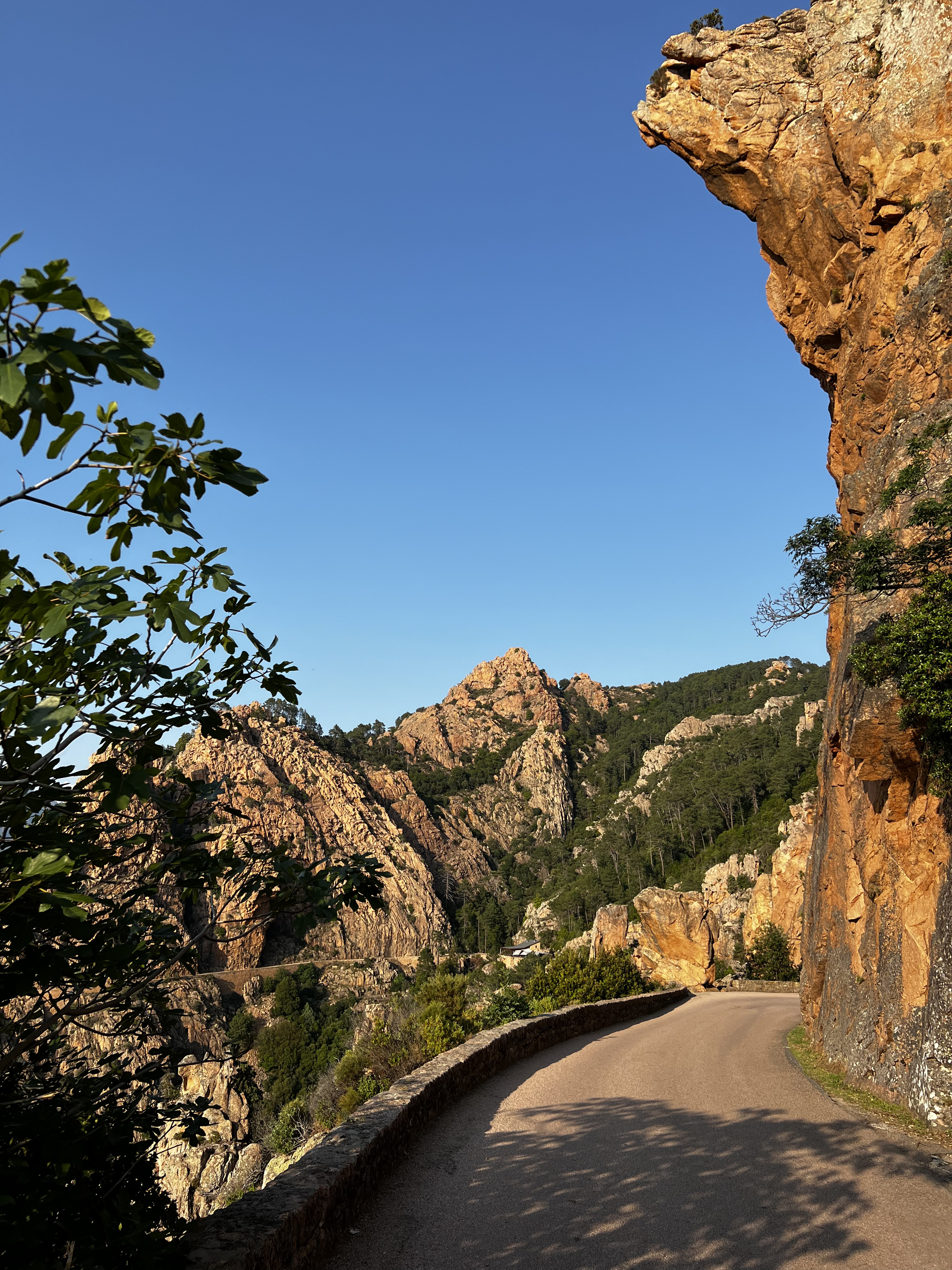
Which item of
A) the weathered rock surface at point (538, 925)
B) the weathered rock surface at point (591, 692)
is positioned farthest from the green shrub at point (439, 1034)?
the weathered rock surface at point (591, 692)

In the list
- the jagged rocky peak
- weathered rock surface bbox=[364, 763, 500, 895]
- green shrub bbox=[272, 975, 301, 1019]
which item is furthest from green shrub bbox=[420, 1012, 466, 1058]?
the jagged rocky peak

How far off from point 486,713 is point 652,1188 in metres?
119

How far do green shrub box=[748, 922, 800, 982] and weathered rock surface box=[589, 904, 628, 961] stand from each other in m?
5.42

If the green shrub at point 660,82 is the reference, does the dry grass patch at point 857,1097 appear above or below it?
below

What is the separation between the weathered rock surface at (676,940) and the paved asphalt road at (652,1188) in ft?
68.5

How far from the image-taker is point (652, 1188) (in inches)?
231

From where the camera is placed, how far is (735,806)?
66.9 meters

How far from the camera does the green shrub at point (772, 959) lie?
29.6 m

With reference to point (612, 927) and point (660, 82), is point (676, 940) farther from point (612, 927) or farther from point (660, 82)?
point (660, 82)

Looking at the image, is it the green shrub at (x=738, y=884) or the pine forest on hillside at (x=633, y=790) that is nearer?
the green shrub at (x=738, y=884)

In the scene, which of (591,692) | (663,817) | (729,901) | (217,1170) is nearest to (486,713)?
(591,692)

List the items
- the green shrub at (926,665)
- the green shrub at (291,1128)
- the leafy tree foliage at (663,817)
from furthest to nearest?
A: the leafy tree foliage at (663,817) → the green shrub at (291,1128) → the green shrub at (926,665)

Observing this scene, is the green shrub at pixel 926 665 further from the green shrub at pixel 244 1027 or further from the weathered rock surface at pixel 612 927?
the green shrub at pixel 244 1027

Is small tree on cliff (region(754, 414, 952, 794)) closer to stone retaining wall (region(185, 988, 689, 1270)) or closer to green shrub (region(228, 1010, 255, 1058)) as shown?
stone retaining wall (region(185, 988, 689, 1270))
